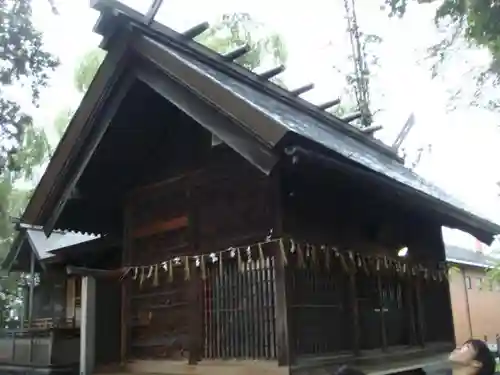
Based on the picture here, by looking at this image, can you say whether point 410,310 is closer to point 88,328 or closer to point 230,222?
point 230,222

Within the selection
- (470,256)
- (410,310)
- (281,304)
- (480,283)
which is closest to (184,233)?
(281,304)

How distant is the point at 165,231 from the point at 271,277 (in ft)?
6.64

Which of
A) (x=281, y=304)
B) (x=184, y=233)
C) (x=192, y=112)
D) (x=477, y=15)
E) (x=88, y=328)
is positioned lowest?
(x=88, y=328)

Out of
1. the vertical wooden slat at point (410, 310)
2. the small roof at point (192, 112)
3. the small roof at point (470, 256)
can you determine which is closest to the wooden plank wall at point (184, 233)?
the small roof at point (192, 112)

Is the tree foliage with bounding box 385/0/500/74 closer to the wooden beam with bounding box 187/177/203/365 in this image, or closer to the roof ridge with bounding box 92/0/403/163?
the roof ridge with bounding box 92/0/403/163

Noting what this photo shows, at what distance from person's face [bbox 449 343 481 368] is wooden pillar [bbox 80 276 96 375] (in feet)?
17.7

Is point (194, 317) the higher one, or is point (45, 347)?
point (194, 317)

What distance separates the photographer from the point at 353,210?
6.72 m

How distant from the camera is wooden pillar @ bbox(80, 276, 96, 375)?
712cm

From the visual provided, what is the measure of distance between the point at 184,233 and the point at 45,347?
8.20 m

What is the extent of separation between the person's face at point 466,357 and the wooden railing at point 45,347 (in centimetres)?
1142

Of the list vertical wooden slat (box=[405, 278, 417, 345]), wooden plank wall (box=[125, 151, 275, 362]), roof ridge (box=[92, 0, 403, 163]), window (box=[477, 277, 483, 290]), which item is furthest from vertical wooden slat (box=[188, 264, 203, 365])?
→ window (box=[477, 277, 483, 290])

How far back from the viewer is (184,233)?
669cm

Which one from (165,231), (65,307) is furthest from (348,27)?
(165,231)
